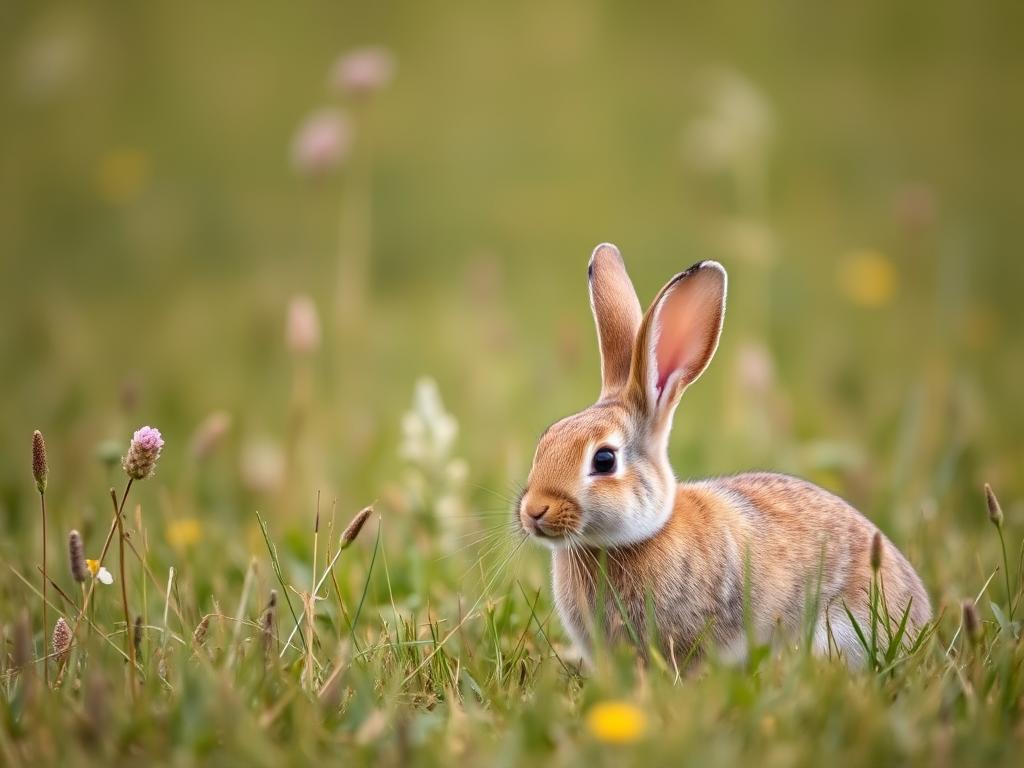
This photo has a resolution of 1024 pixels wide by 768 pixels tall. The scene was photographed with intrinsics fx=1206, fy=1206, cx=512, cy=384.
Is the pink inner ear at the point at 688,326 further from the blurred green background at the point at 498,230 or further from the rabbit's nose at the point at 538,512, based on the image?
the blurred green background at the point at 498,230

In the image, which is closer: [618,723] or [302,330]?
[618,723]

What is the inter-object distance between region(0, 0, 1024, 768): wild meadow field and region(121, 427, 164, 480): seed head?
1 centimetres

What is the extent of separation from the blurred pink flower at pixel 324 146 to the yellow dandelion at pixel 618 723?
3.03 metres

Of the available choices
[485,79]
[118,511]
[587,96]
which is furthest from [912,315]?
[118,511]

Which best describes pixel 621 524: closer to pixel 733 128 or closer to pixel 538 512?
pixel 538 512

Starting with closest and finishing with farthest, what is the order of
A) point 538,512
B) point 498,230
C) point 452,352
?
point 538,512 < point 452,352 < point 498,230

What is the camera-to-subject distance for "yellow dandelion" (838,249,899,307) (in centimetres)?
675

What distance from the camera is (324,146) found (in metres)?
4.81

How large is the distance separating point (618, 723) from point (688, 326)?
57.5 inches

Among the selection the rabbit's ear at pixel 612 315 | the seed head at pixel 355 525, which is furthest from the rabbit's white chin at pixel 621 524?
the seed head at pixel 355 525

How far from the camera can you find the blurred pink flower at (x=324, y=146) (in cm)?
482

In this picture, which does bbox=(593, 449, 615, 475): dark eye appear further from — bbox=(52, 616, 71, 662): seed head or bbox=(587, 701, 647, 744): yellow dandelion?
bbox=(52, 616, 71, 662): seed head

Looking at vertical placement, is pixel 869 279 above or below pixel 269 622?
above

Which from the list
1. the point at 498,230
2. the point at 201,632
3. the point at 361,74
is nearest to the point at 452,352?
the point at 498,230
